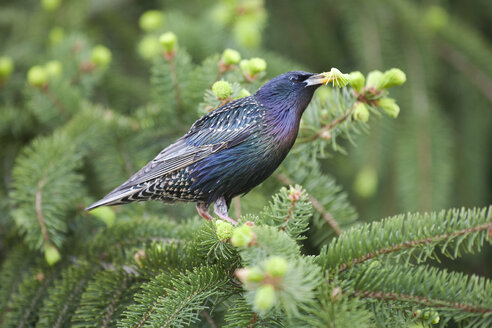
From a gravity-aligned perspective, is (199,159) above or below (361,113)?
below

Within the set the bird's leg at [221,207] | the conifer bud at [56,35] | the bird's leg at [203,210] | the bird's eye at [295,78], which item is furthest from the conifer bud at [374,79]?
the conifer bud at [56,35]

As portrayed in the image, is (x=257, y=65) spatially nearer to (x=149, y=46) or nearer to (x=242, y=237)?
(x=242, y=237)

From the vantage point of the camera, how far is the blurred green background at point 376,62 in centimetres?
375

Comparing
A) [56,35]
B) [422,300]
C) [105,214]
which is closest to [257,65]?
[105,214]

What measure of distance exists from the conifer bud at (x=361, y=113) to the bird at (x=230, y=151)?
0.22m

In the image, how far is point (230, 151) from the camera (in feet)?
8.21

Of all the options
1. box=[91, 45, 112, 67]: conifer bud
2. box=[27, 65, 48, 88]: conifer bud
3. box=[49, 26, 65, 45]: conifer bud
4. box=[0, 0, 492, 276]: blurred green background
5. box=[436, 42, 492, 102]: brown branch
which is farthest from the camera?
box=[49, 26, 65, 45]: conifer bud

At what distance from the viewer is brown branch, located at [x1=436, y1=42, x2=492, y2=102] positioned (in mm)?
4012

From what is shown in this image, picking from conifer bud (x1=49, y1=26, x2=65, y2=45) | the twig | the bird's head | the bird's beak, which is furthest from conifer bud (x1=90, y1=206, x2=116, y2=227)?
conifer bud (x1=49, y1=26, x2=65, y2=45)

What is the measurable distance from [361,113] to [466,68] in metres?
2.15

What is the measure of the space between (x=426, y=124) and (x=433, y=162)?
30cm

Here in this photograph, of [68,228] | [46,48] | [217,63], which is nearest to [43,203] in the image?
[68,228]

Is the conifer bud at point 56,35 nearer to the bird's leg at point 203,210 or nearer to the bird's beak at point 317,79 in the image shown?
the bird's leg at point 203,210

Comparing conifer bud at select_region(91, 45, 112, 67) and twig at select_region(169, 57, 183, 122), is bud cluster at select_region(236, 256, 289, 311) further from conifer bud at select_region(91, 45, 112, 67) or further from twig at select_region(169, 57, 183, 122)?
conifer bud at select_region(91, 45, 112, 67)
